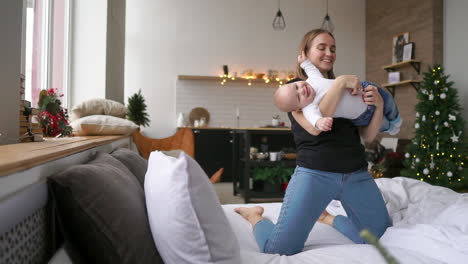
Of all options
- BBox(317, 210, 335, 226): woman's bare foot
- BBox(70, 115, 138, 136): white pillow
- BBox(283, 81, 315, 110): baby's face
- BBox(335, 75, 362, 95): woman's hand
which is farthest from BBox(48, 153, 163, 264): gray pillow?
BBox(70, 115, 138, 136): white pillow

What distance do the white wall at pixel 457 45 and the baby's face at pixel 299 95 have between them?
4.71m

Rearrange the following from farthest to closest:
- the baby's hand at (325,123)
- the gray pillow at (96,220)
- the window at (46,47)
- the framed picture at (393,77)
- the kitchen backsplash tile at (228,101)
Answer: the kitchen backsplash tile at (228,101), the framed picture at (393,77), the window at (46,47), the baby's hand at (325,123), the gray pillow at (96,220)

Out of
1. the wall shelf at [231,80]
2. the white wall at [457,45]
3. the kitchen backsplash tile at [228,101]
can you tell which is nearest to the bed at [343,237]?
the white wall at [457,45]

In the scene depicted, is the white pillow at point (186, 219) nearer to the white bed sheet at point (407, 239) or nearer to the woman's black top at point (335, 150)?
the white bed sheet at point (407, 239)

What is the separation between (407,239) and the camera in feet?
4.72

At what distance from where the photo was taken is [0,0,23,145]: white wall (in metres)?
1.35

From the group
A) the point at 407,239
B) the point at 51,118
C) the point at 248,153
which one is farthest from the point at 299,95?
the point at 248,153

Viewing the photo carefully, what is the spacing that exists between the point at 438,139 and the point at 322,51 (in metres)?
3.90

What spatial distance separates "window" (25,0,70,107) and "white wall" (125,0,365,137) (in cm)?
344

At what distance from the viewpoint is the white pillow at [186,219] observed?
0.95 m

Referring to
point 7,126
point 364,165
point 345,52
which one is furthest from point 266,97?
point 7,126

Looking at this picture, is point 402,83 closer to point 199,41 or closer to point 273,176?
point 273,176

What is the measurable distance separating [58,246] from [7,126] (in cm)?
64

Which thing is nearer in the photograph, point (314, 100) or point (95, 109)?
point (314, 100)
